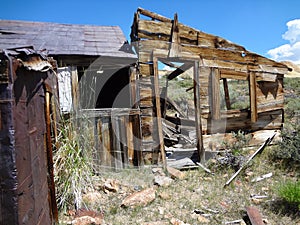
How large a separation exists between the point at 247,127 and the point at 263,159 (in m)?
1.10

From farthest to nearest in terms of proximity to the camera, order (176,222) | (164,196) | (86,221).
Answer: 1. (164,196)
2. (176,222)
3. (86,221)

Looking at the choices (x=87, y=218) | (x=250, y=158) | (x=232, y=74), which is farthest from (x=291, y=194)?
(x=232, y=74)

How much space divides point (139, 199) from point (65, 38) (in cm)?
465

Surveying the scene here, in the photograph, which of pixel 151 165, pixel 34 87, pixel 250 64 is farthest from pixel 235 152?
pixel 34 87

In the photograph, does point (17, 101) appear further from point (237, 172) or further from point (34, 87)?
point (237, 172)

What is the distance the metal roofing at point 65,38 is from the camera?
17.0 feet

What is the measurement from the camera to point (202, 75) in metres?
5.80

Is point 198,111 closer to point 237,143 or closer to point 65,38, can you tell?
point 237,143

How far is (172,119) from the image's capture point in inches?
357

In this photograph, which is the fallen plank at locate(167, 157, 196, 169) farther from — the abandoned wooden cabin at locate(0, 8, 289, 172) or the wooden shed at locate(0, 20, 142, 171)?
the wooden shed at locate(0, 20, 142, 171)

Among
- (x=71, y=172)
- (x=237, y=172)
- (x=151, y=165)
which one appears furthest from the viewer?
(x=151, y=165)

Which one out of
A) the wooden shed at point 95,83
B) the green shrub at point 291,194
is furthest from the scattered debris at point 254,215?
the wooden shed at point 95,83

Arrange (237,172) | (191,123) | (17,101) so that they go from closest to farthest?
1. (17,101)
2. (237,172)
3. (191,123)

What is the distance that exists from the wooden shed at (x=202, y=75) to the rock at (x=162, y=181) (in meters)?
0.76
